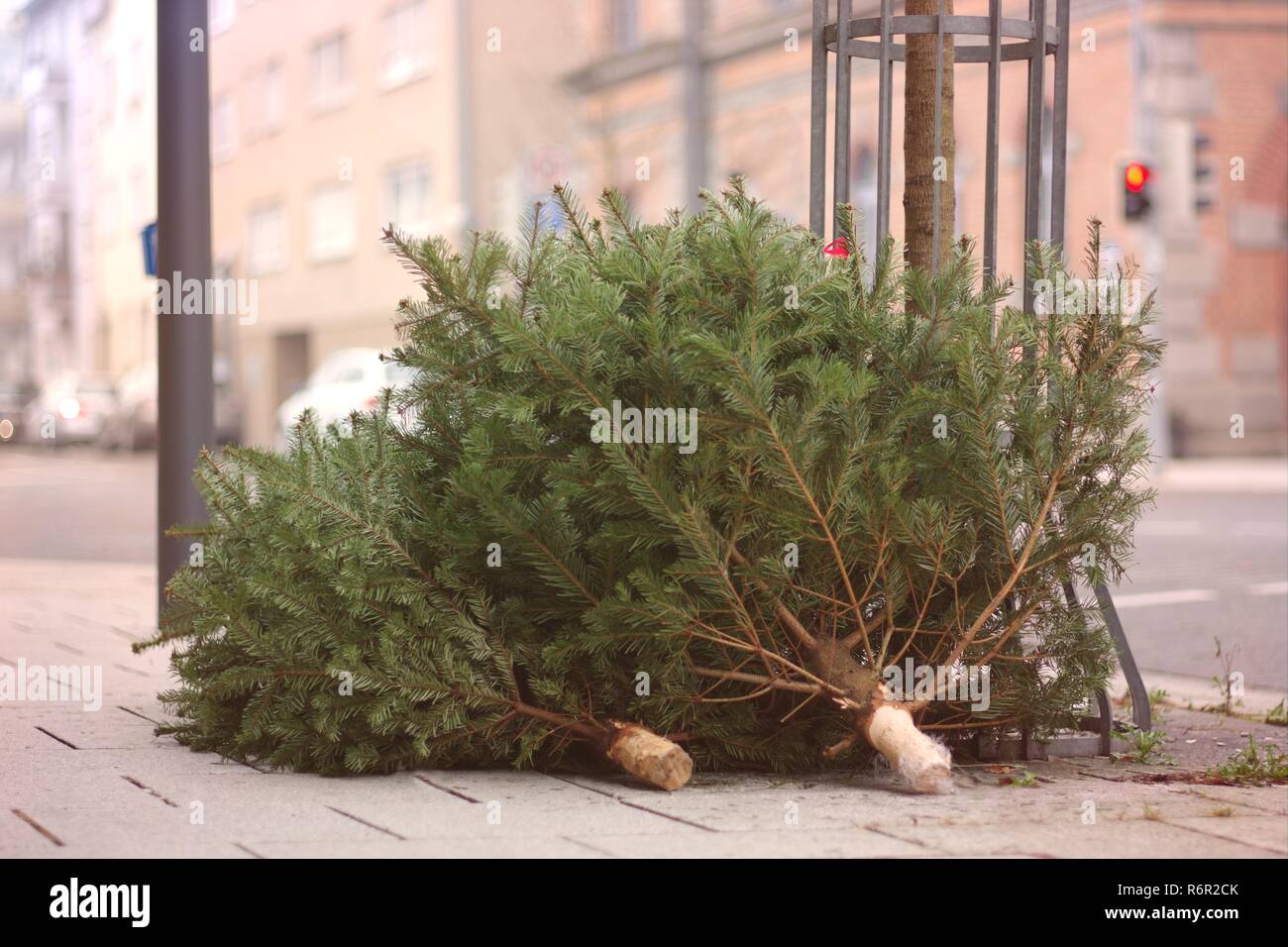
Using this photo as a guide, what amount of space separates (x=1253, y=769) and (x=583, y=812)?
6.55 feet

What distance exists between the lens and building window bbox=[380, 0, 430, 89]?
34.8 metres

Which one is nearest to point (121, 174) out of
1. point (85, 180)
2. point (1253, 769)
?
point (85, 180)

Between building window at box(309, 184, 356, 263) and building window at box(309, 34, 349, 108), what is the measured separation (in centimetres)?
192

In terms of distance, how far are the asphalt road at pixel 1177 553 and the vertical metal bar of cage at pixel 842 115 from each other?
4.95 ft

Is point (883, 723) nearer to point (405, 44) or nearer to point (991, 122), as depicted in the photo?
point (991, 122)

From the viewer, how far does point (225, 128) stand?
4372 cm

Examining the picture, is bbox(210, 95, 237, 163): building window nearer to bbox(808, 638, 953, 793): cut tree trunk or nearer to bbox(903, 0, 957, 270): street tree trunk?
bbox(903, 0, 957, 270): street tree trunk

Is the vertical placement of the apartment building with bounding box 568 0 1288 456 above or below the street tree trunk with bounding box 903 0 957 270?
above

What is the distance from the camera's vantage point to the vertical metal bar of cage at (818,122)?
5.80 m

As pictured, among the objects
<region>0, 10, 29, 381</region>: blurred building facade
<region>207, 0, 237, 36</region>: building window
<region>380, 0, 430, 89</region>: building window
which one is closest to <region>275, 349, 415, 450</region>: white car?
<region>380, 0, 430, 89</region>: building window

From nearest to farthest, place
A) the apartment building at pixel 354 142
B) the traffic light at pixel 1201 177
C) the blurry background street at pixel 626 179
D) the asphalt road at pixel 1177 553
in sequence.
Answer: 1. the asphalt road at pixel 1177 553
2. the blurry background street at pixel 626 179
3. the traffic light at pixel 1201 177
4. the apartment building at pixel 354 142

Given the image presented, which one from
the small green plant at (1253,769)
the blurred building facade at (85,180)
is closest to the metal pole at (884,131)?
the small green plant at (1253,769)

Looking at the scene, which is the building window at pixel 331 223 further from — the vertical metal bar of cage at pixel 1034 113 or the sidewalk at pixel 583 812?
the sidewalk at pixel 583 812
